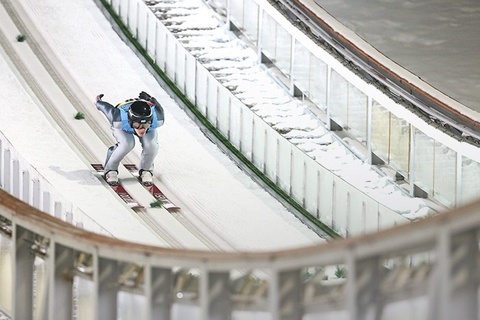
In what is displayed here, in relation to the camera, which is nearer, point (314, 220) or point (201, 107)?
point (314, 220)

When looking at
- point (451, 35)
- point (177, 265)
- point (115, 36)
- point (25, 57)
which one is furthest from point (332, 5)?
point (177, 265)

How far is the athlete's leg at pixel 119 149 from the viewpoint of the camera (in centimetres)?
1211

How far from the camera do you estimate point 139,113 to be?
38.7ft

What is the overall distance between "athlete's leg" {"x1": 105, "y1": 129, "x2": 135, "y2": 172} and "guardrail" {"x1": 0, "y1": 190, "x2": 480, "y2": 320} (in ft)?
17.3

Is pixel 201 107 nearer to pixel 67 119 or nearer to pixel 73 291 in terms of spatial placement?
pixel 67 119

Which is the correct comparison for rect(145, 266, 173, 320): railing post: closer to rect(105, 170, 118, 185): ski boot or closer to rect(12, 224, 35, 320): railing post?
rect(12, 224, 35, 320): railing post

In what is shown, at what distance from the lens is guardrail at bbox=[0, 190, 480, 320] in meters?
4.38

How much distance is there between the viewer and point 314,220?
1241cm

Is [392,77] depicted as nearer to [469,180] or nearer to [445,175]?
[445,175]

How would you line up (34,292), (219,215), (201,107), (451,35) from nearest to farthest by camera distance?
1. (34,292)
2. (219,215)
3. (201,107)
4. (451,35)

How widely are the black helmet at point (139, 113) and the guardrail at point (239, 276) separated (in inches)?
195

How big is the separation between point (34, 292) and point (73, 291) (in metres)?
0.66

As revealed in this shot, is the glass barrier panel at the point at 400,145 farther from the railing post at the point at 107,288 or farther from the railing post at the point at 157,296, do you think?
the railing post at the point at 157,296

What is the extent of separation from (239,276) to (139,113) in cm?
665
